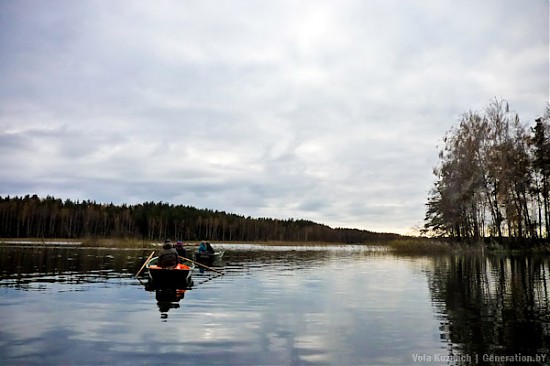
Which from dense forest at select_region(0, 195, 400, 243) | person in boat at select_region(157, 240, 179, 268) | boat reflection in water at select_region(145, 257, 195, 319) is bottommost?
boat reflection in water at select_region(145, 257, 195, 319)

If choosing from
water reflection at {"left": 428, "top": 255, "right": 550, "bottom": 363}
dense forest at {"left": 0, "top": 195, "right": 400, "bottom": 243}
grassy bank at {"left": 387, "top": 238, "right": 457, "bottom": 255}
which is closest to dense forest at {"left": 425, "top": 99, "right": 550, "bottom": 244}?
grassy bank at {"left": 387, "top": 238, "right": 457, "bottom": 255}

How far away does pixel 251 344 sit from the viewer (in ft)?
31.9

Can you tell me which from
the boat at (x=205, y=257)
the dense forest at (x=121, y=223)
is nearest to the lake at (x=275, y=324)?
the boat at (x=205, y=257)

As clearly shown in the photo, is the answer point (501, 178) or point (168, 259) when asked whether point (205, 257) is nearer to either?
point (168, 259)

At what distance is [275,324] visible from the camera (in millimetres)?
11828

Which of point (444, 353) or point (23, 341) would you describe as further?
point (23, 341)

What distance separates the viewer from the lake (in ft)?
28.7

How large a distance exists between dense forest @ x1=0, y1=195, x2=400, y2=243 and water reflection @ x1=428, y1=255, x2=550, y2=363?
88002 mm

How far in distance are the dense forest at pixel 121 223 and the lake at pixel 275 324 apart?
8553cm

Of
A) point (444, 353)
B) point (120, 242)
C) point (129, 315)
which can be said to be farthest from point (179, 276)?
point (120, 242)

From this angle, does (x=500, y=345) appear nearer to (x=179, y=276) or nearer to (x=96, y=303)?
(x=96, y=303)

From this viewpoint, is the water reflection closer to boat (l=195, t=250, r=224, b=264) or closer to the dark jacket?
→ the dark jacket

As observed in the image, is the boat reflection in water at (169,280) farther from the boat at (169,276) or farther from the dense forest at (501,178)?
the dense forest at (501,178)

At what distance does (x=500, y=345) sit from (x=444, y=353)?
1465 millimetres
